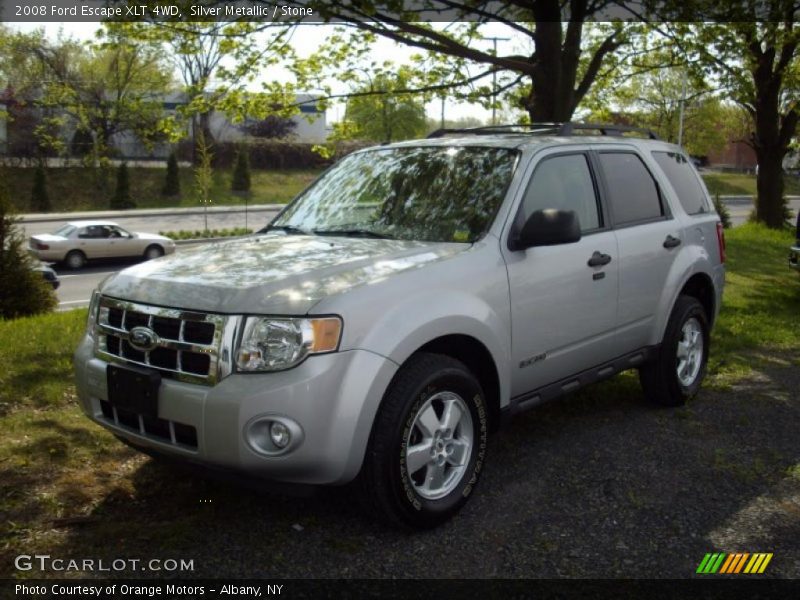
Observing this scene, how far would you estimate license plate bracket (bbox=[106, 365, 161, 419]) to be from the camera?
3.53 meters

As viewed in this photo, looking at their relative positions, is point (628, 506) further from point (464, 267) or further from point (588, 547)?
point (464, 267)

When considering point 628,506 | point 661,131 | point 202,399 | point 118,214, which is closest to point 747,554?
point 628,506

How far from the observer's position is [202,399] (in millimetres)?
3369

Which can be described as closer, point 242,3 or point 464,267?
point 464,267

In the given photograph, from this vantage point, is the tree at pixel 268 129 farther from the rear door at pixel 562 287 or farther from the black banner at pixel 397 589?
the black banner at pixel 397 589

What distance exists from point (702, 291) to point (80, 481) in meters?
4.61

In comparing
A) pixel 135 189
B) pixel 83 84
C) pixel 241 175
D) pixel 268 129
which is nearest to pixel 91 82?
pixel 83 84

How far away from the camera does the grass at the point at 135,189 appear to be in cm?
4303

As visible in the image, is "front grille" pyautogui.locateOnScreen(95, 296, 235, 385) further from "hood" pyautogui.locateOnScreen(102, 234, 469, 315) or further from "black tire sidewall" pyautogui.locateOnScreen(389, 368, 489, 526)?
"black tire sidewall" pyautogui.locateOnScreen(389, 368, 489, 526)

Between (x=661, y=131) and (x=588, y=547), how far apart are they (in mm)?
52779

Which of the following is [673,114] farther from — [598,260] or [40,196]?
[598,260]

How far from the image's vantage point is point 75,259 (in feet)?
81.1

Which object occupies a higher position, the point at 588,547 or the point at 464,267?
the point at 464,267

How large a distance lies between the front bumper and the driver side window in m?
1.64
